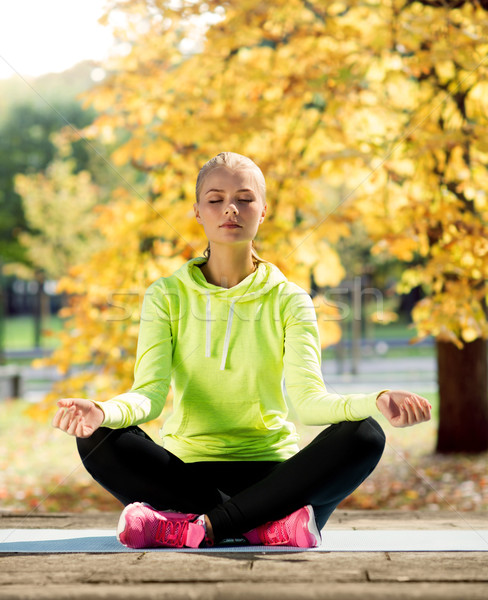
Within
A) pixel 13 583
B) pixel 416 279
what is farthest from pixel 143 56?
pixel 13 583

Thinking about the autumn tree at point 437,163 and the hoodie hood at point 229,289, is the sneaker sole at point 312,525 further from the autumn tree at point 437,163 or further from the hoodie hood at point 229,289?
the autumn tree at point 437,163

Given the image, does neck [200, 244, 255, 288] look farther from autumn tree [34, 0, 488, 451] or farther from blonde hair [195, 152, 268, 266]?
autumn tree [34, 0, 488, 451]

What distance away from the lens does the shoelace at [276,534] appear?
2260 mm

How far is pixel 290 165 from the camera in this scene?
4.89 m

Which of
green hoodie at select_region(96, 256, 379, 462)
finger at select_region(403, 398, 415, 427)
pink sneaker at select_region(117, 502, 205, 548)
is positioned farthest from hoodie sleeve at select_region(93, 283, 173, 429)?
finger at select_region(403, 398, 415, 427)

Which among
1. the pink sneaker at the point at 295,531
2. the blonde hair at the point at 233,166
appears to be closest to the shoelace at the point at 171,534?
the pink sneaker at the point at 295,531

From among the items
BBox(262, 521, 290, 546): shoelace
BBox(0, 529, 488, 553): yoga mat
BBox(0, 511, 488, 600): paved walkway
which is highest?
BBox(0, 511, 488, 600): paved walkway

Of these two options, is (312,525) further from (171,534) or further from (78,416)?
(78,416)

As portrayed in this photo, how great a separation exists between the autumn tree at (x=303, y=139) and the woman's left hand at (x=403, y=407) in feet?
7.65

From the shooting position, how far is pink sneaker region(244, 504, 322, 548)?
2240mm

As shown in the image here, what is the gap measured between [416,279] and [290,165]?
3.66ft

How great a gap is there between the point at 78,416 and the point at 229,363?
0.60 metres

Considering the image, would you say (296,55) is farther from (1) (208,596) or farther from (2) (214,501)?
(1) (208,596)

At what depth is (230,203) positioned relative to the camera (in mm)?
2438
